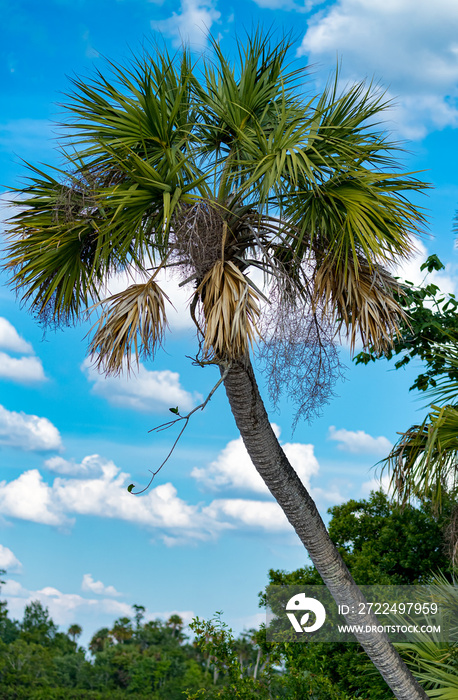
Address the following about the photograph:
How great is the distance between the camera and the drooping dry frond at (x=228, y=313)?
5.35 meters

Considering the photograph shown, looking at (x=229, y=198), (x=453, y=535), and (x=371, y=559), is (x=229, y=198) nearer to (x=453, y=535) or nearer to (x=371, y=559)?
(x=453, y=535)

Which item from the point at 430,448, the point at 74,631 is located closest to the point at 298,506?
the point at 430,448

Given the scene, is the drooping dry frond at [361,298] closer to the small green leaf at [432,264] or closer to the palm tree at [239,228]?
the palm tree at [239,228]

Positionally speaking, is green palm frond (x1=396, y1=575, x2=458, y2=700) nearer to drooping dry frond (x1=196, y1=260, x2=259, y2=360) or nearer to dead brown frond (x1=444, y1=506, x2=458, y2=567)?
dead brown frond (x1=444, y1=506, x2=458, y2=567)

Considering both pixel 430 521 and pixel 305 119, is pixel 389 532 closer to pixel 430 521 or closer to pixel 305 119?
pixel 430 521

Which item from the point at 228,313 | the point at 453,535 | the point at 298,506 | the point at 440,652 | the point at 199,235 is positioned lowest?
the point at 440,652

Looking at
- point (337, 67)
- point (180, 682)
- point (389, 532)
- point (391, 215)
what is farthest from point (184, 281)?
point (180, 682)

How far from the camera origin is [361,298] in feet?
21.1

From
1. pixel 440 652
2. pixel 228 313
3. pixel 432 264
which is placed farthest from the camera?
pixel 432 264

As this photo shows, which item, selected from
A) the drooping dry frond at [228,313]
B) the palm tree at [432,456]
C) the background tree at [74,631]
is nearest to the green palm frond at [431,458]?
the palm tree at [432,456]

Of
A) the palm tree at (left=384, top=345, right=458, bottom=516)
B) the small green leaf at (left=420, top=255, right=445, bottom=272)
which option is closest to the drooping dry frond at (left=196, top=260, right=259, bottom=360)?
the palm tree at (left=384, top=345, right=458, bottom=516)

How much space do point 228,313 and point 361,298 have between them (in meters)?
1.72

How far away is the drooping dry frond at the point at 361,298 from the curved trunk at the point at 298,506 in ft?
3.57

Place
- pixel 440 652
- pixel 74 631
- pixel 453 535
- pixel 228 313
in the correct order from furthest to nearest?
pixel 74 631, pixel 440 652, pixel 453 535, pixel 228 313
